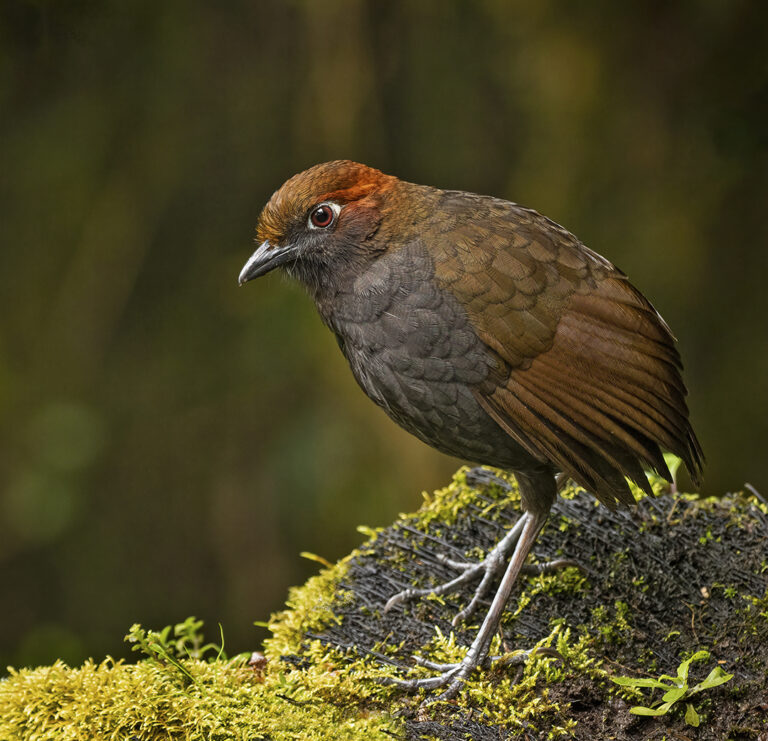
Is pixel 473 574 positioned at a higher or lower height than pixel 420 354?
lower

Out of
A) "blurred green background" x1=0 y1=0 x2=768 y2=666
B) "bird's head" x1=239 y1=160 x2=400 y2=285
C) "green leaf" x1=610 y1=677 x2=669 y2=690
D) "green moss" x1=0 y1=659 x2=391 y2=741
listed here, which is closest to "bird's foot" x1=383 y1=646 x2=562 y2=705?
"green moss" x1=0 y1=659 x2=391 y2=741

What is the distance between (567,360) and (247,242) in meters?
2.81

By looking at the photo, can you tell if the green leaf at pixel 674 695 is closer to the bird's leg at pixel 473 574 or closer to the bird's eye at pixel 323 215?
the bird's leg at pixel 473 574

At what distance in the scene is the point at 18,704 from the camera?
275 cm

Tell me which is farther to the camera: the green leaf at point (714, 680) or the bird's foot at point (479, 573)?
the bird's foot at point (479, 573)

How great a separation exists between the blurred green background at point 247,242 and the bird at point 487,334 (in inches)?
79.3

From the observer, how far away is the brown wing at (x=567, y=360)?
2.80 metres

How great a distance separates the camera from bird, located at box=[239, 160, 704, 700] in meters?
2.81

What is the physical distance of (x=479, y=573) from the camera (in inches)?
136

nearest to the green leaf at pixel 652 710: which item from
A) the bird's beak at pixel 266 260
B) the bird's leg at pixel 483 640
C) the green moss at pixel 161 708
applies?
the bird's leg at pixel 483 640

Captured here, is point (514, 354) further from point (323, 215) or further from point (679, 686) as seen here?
point (679, 686)

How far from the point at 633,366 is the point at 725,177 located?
2498 millimetres

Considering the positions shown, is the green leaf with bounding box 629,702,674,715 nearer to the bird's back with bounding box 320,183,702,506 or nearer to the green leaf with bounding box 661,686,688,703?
the green leaf with bounding box 661,686,688,703

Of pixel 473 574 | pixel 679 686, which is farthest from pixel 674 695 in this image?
pixel 473 574
